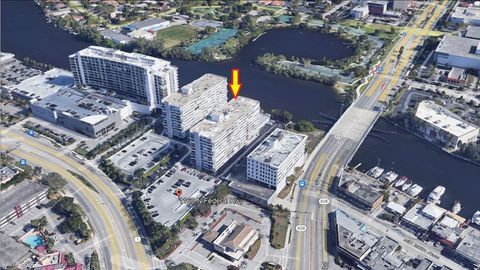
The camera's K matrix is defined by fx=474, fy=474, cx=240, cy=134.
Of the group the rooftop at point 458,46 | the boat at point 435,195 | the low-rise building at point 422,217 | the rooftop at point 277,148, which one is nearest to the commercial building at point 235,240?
the rooftop at point 277,148

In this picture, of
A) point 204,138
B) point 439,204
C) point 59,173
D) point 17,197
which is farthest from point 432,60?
point 17,197

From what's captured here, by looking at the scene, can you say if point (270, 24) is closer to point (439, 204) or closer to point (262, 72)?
point (262, 72)

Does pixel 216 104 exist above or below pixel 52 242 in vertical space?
above

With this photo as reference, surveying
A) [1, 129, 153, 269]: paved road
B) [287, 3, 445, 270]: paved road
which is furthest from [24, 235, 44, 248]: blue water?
[287, 3, 445, 270]: paved road

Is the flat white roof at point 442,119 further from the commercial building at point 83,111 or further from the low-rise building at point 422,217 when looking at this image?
the commercial building at point 83,111

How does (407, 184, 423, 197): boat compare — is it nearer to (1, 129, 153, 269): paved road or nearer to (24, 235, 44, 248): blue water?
(1, 129, 153, 269): paved road
